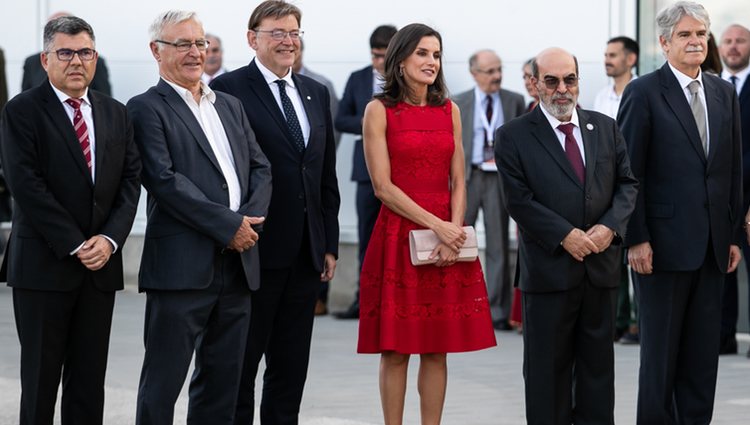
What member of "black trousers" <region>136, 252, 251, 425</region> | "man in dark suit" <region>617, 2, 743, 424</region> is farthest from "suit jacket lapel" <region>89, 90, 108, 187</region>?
"man in dark suit" <region>617, 2, 743, 424</region>

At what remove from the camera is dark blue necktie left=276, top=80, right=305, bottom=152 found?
643 cm

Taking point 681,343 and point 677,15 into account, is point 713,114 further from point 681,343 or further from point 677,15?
point 681,343

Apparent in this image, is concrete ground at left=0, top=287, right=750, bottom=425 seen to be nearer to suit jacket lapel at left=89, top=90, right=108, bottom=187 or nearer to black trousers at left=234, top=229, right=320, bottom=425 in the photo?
black trousers at left=234, top=229, right=320, bottom=425

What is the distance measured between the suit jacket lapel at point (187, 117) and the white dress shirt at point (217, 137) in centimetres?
2

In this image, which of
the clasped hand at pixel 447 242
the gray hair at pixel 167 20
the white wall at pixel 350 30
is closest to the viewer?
the gray hair at pixel 167 20

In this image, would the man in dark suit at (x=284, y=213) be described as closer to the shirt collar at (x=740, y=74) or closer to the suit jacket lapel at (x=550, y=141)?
the suit jacket lapel at (x=550, y=141)

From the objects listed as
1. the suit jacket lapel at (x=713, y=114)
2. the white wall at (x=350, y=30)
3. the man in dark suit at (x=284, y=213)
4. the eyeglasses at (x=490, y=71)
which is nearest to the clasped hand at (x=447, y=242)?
the man in dark suit at (x=284, y=213)

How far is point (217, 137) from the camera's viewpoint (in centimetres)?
602

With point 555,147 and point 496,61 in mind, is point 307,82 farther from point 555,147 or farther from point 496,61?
point 496,61

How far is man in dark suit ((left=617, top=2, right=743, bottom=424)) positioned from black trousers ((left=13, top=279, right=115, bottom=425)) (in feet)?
7.74

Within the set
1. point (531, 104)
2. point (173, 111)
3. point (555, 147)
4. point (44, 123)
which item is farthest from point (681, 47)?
point (531, 104)

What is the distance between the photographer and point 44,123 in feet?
19.1

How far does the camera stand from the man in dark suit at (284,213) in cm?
639

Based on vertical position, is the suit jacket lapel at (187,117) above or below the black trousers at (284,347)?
above
